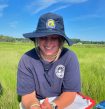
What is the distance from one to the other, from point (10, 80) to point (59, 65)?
3.16 ft

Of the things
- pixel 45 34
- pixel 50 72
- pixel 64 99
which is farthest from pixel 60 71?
pixel 45 34

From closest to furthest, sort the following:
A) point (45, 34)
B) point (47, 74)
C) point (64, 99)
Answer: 1. point (45, 34)
2. point (64, 99)
3. point (47, 74)

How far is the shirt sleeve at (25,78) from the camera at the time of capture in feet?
7.28

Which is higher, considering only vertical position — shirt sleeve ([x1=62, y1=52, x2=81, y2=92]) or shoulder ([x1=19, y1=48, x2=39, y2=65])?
shoulder ([x1=19, y1=48, x2=39, y2=65])

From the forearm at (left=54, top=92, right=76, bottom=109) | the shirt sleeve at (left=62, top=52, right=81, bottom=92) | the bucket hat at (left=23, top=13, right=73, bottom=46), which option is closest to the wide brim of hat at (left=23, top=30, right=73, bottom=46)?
the bucket hat at (left=23, top=13, right=73, bottom=46)

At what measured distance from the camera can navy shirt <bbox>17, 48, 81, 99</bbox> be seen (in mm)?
2193

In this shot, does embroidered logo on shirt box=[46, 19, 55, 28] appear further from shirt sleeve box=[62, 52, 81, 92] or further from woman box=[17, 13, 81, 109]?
shirt sleeve box=[62, 52, 81, 92]

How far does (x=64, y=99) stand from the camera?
213 centimetres

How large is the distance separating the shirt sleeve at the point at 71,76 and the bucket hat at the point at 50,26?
164 millimetres

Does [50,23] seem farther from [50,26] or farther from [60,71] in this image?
[60,71]

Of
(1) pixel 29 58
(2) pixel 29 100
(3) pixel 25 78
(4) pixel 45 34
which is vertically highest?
(4) pixel 45 34

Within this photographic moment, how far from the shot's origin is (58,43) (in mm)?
2107

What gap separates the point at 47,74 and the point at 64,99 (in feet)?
0.76

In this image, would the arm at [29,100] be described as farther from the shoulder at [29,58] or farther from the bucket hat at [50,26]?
the bucket hat at [50,26]
